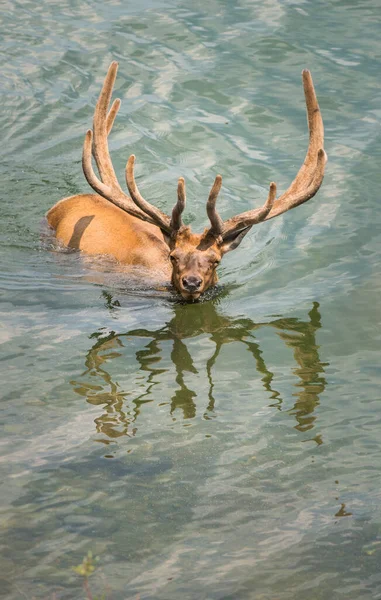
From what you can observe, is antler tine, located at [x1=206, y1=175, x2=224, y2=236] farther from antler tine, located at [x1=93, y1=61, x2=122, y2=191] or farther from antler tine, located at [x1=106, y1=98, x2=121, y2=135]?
antler tine, located at [x1=106, y1=98, x2=121, y2=135]

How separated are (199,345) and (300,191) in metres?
1.97

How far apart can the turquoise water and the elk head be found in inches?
14.6

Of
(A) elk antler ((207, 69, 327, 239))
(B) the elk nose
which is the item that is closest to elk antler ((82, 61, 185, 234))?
(A) elk antler ((207, 69, 327, 239))

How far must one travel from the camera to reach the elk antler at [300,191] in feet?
27.6

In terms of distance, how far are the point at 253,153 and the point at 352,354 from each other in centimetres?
529

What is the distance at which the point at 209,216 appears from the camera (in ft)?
27.1

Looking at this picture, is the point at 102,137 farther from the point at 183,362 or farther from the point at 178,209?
the point at 183,362

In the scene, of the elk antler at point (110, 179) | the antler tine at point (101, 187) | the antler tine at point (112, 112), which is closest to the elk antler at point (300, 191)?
the elk antler at point (110, 179)

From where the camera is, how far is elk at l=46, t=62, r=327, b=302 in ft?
27.6

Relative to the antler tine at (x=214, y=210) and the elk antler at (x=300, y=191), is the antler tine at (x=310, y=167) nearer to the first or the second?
the elk antler at (x=300, y=191)

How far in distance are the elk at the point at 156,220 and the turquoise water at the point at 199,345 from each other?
11.4 inches

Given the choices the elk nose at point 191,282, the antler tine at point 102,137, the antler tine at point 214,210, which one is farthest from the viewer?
the antler tine at point 102,137

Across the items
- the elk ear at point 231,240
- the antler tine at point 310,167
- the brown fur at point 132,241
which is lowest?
the brown fur at point 132,241

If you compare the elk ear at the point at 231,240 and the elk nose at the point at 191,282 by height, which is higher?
the elk ear at the point at 231,240
